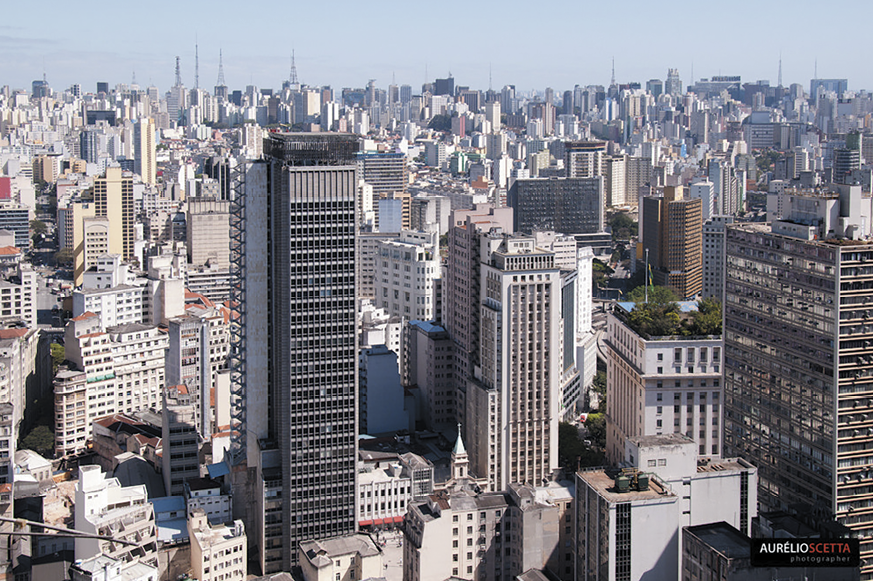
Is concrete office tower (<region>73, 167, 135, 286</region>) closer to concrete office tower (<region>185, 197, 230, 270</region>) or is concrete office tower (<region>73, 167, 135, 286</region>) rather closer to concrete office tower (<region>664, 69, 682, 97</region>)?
concrete office tower (<region>185, 197, 230, 270</region>)

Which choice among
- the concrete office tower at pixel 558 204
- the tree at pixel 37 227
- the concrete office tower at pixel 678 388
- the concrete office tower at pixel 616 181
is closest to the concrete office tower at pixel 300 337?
the concrete office tower at pixel 678 388

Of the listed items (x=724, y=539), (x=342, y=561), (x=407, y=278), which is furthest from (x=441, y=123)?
(x=724, y=539)

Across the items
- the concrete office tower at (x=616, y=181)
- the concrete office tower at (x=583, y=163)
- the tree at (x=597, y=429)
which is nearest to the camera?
the tree at (x=597, y=429)

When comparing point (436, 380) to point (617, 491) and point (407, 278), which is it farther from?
point (617, 491)

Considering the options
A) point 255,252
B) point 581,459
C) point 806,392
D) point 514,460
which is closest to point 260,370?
point 255,252

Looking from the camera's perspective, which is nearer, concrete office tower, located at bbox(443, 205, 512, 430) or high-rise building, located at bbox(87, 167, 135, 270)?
concrete office tower, located at bbox(443, 205, 512, 430)

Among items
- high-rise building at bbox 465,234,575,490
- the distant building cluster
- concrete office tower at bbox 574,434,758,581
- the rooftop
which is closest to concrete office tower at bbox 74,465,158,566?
the distant building cluster

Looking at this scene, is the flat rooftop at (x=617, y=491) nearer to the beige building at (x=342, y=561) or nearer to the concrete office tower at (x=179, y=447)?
the beige building at (x=342, y=561)
